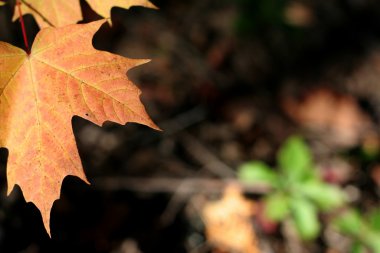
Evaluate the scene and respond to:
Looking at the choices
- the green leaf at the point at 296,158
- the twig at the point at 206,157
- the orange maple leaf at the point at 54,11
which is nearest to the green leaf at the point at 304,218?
the green leaf at the point at 296,158

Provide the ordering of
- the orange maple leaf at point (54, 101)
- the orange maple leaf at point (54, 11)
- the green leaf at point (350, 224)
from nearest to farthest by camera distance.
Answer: the orange maple leaf at point (54, 101) < the orange maple leaf at point (54, 11) < the green leaf at point (350, 224)

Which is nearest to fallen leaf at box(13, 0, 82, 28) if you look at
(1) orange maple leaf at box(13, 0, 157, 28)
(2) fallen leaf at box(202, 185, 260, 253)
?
(1) orange maple leaf at box(13, 0, 157, 28)

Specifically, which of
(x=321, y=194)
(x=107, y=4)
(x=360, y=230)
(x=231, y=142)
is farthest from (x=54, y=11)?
(x=360, y=230)

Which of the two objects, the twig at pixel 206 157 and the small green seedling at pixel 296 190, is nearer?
the small green seedling at pixel 296 190

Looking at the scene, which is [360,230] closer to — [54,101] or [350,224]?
[350,224]

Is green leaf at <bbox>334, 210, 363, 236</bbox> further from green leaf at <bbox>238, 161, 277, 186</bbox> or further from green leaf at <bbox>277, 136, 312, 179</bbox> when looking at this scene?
green leaf at <bbox>238, 161, 277, 186</bbox>

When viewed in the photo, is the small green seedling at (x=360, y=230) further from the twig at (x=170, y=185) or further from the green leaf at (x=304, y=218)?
the twig at (x=170, y=185)

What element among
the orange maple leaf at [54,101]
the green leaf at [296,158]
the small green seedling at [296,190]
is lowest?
the small green seedling at [296,190]
